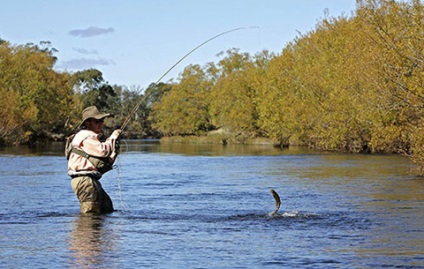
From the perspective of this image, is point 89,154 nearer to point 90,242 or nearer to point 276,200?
point 90,242

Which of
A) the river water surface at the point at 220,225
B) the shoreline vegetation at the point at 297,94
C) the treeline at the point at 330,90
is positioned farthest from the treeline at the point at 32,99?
the river water surface at the point at 220,225

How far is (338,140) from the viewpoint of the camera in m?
46.8

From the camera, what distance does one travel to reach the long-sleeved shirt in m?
12.4

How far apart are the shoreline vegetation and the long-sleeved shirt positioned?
4.95ft

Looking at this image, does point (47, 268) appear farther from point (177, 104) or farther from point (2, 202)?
point (177, 104)

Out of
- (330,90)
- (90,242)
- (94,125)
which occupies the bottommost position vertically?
(90,242)

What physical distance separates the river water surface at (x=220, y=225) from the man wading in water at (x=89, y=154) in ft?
2.19

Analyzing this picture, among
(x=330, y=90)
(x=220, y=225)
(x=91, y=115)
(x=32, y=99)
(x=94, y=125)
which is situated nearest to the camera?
(x=91, y=115)

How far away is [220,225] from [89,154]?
2447 mm

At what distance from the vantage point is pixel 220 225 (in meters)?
13.3

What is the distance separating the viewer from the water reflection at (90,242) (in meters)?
9.83

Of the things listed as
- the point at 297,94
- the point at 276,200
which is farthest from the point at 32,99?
the point at 276,200

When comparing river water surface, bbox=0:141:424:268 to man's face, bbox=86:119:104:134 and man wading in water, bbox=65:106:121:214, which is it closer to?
man wading in water, bbox=65:106:121:214

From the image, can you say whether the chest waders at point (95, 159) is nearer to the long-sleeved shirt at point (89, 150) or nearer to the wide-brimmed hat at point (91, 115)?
the long-sleeved shirt at point (89, 150)
